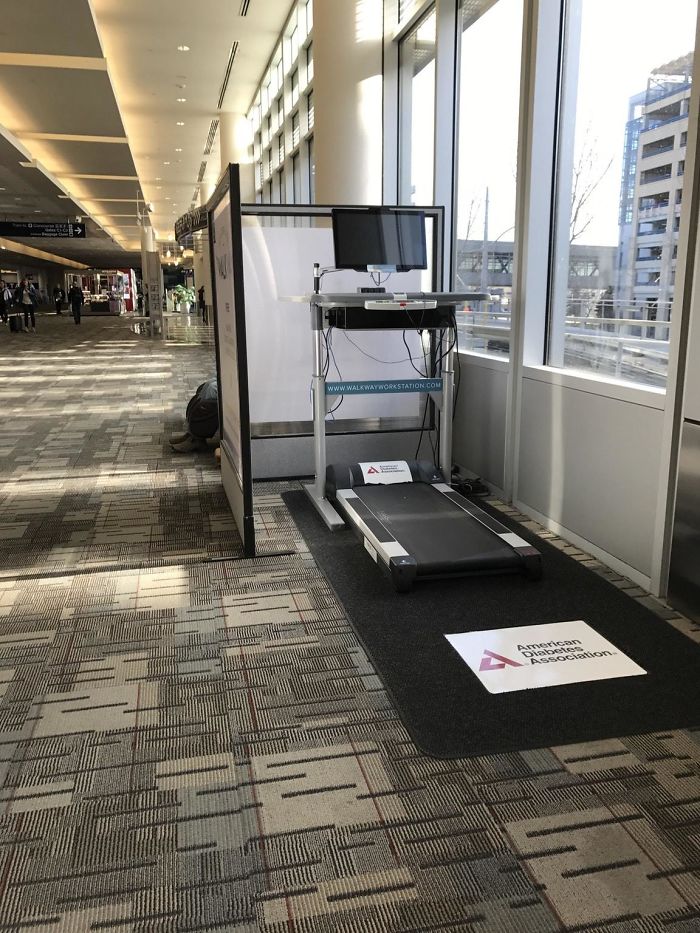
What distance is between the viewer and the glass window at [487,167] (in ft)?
14.5

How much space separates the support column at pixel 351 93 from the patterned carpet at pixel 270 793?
4161 mm

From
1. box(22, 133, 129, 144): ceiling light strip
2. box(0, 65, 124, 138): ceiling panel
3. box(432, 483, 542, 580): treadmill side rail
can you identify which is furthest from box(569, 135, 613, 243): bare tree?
box(22, 133, 129, 144): ceiling light strip

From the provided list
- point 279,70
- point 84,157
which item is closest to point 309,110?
point 279,70

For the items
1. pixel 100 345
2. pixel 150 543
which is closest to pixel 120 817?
pixel 150 543

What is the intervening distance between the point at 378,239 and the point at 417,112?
2301mm

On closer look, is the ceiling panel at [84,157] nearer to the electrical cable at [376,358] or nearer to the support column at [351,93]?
the support column at [351,93]

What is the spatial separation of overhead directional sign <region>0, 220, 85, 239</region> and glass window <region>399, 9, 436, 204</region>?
77.6ft

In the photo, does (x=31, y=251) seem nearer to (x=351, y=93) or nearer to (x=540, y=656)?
(x=351, y=93)

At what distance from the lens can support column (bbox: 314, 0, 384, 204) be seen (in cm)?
613

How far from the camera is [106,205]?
87.3 ft

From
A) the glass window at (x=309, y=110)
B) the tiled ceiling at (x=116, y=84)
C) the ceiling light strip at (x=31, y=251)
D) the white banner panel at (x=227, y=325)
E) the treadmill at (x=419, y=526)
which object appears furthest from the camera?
the ceiling light strip at (x=31, y=251)

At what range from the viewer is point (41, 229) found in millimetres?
26812

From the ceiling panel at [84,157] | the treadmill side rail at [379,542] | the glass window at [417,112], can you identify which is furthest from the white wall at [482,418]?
the ceiling panel at [84,157]

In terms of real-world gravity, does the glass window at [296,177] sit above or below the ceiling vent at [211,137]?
below
